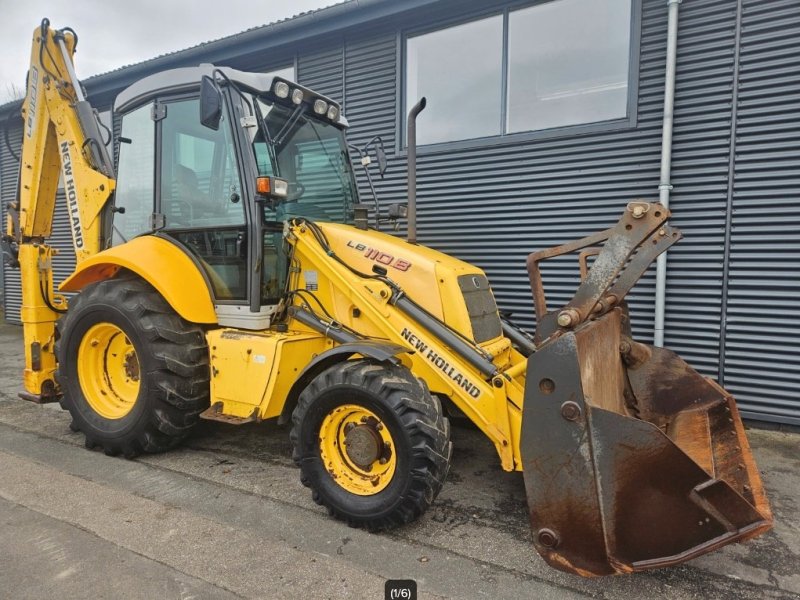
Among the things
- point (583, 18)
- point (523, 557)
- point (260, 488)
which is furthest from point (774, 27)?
point (260, 488)

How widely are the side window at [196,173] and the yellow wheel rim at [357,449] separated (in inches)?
63.0

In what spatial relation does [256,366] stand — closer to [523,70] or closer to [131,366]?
[131,366]

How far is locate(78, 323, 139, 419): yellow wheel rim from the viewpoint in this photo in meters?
3.95

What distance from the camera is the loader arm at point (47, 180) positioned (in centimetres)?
443

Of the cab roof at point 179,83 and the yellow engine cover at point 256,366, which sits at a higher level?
the cab roof at point 179,83

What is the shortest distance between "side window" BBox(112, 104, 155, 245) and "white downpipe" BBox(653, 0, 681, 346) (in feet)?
14.7

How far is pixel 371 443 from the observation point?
274 cm

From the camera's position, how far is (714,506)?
1972 mm

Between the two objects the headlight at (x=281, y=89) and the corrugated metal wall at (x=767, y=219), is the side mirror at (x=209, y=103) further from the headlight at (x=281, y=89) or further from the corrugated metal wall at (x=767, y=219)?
the corrugated metal wall at (x=767, y=219)

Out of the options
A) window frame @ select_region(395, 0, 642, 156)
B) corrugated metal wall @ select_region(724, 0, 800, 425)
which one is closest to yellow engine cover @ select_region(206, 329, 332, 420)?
window frame @ select_region(395, 0, 642, 156)

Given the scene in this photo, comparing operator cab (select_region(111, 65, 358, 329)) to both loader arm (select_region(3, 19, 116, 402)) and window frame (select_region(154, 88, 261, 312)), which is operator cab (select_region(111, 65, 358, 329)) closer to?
window frame (select_region(154, 88, 261, 312))

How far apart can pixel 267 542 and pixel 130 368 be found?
2.12 m

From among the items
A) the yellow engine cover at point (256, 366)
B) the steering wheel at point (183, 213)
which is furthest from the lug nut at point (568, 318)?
the steering wheel at point (183, 213)

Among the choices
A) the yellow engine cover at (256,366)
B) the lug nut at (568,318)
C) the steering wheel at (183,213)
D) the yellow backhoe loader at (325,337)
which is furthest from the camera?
the steering wheel at (183,213)
